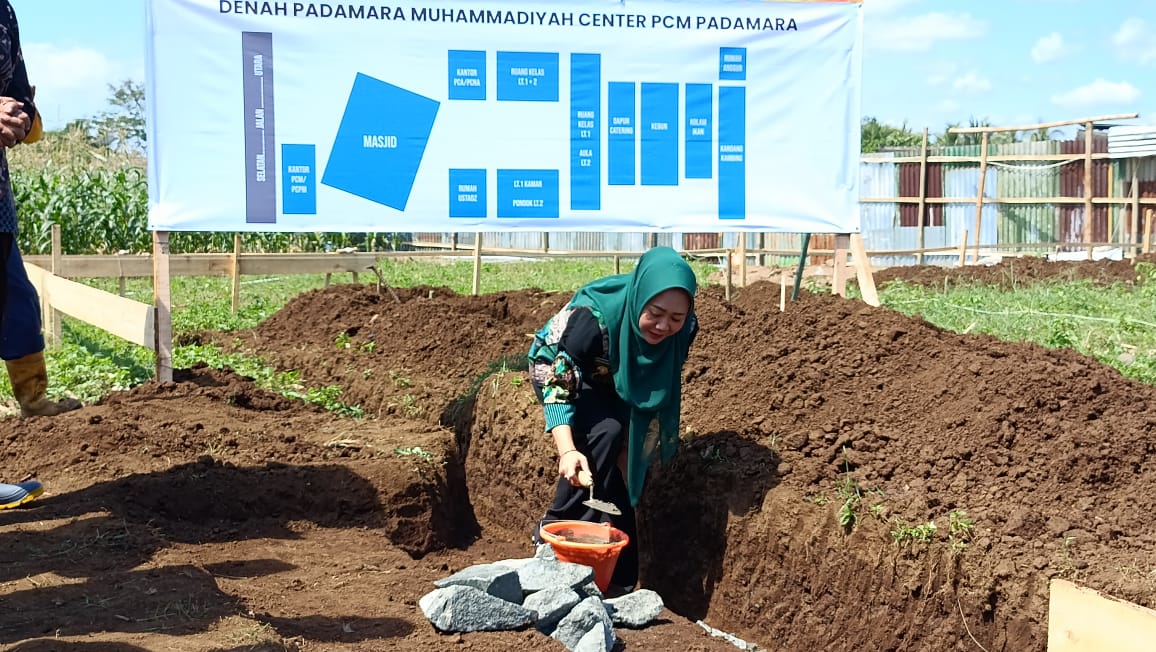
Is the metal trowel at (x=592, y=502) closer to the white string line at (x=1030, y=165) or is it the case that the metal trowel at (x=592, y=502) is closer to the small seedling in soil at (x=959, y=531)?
the small seedling in soil at (x=959, y=531)

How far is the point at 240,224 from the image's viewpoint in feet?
21.6

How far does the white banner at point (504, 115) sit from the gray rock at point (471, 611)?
3410mm

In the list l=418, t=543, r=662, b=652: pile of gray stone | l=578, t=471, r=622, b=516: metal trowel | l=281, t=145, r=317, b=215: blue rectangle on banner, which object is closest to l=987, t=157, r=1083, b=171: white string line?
l=281, t=145, r=317, b=215: blue rectangle on banner

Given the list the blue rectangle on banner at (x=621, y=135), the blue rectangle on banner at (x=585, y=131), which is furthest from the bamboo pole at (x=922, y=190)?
the blue rectangle on banner at (x=585, y=131)

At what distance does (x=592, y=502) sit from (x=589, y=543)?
0.20m

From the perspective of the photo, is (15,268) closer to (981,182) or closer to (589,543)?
(589,543)

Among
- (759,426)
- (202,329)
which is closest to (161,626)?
(759,426)

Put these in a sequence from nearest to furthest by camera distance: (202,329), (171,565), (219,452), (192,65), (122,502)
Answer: (171,565) → (122,502) → (219,452) → (192,65) → (202,329)

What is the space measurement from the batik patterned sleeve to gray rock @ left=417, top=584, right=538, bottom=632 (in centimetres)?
82

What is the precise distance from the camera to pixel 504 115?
22.4 feet

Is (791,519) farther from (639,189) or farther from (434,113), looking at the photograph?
(434,113)

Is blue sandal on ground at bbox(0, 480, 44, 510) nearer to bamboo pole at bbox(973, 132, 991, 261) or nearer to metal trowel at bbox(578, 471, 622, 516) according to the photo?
metal trowel at bbox(578, 471, 622, 516)

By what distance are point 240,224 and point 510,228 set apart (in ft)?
5.66

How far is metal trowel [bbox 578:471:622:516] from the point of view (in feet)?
13.5
